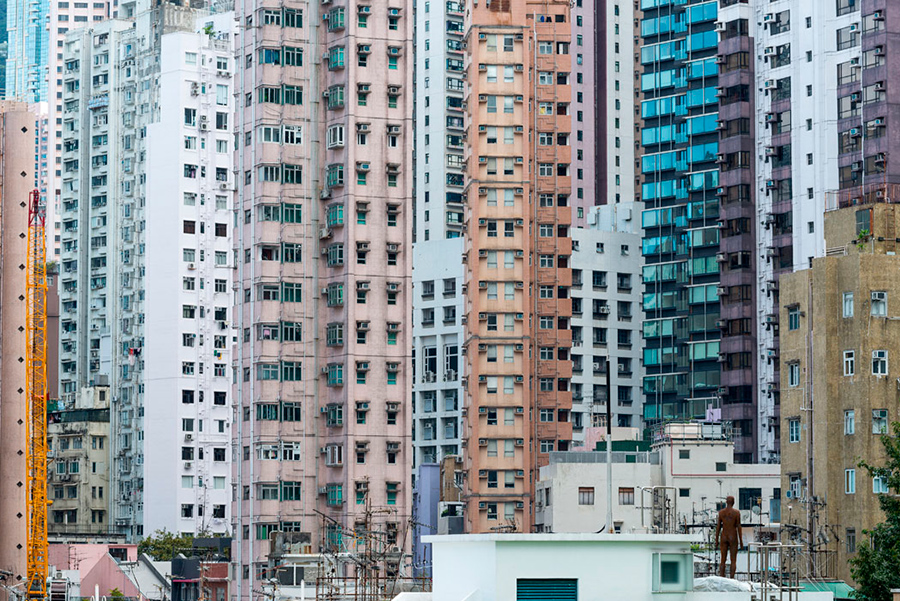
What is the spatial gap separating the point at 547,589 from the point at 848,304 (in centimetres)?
5715

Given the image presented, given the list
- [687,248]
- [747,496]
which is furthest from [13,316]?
[687,248]

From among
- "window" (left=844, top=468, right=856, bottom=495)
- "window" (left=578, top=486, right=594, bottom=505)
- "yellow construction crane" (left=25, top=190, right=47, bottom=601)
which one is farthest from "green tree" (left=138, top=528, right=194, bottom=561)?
"window" (left=844, top=468, right=856, bottom=495)

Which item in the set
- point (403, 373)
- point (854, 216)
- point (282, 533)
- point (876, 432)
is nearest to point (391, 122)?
point (403, 373)

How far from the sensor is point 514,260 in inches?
6186

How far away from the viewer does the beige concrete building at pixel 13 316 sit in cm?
14962

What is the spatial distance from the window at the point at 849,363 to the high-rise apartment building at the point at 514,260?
168ft

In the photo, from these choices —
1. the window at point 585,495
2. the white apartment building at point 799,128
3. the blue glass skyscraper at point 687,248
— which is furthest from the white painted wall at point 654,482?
the blue glass skyscraper at point 687,248

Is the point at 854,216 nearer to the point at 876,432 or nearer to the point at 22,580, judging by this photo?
the point at 876,432

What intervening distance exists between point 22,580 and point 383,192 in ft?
132

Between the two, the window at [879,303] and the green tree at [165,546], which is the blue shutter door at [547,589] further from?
the green tree at [165,546]

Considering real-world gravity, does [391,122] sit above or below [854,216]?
above

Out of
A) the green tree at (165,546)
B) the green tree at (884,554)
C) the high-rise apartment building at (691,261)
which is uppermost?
the high-rise apartment building at (691,261)

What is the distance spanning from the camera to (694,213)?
178875mm

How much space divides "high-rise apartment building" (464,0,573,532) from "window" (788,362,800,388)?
1841 inches
